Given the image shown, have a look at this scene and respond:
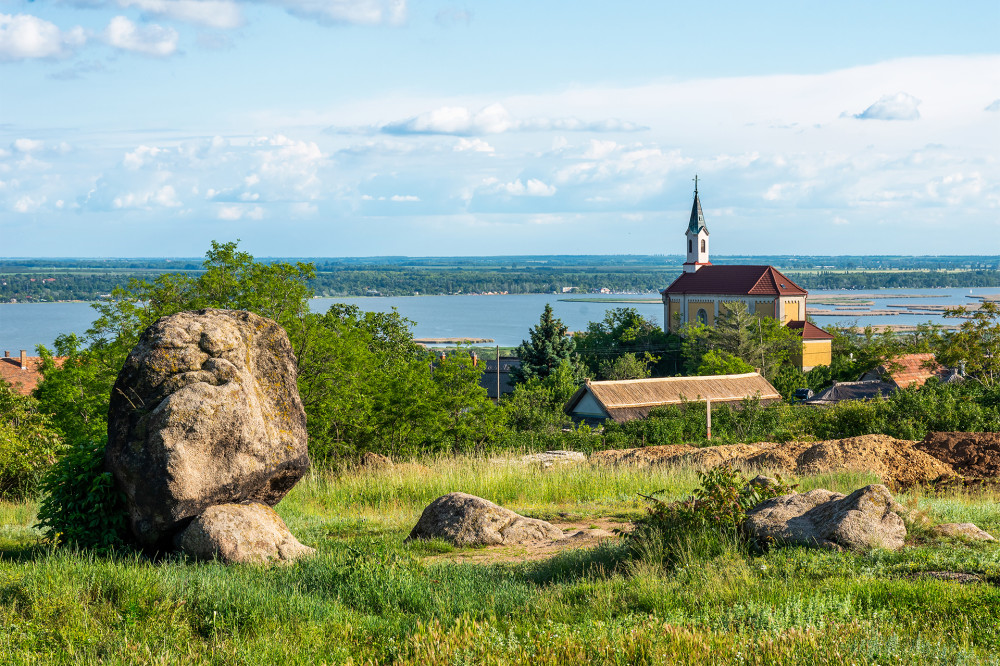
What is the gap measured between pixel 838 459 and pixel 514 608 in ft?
33.5

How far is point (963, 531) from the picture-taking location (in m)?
8.59

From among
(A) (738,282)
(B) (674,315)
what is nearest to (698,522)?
(B) (674,315)

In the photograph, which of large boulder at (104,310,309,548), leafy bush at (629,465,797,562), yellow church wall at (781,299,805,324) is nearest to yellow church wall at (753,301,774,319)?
yellow church wall at (781,299,805,324)

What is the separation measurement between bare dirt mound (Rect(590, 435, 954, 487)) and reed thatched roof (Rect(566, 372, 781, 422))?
2363 centimetres

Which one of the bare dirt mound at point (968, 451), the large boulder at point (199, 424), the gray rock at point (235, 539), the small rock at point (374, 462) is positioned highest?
the large boulder at point (199, 424)

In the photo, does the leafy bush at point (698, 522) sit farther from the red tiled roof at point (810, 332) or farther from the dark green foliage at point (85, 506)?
the red tiled roof at point (810, 332)

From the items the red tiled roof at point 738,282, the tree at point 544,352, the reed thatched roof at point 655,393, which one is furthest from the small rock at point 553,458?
the red tiled roof at point 738,282

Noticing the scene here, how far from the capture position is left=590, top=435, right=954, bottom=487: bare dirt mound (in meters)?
14.5

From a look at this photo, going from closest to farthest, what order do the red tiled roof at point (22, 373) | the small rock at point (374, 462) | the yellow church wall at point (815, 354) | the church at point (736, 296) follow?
the small rock at point (374, 462), the red tiled roof at point (22, 373), the yellow church wall at point (815, 354), the church at point (736, 296)

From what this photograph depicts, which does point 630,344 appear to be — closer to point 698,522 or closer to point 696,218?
point 696,218

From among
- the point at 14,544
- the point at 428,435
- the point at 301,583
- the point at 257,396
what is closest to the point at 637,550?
the point at 301,583

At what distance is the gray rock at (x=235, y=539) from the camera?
28.9ft

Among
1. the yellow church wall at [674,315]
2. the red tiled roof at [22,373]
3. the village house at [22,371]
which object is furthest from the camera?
the yellow church wall at [674,315]

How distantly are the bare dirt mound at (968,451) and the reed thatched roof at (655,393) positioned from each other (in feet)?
88.9
